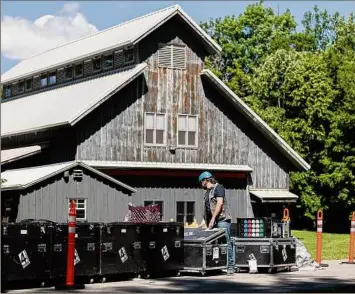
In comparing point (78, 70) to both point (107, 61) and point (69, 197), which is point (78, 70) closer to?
point (107, 61)

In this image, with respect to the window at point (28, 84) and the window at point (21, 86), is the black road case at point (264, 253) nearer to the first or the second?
the window at point (28, 84)

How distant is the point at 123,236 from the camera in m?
17.7

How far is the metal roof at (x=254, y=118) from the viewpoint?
4106cm

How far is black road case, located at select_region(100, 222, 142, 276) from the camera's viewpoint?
1720 cm

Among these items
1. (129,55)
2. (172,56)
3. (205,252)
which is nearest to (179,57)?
(172,56)

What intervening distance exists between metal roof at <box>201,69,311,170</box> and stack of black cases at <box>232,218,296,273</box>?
68.3 feet

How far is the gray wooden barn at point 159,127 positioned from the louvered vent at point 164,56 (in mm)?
46

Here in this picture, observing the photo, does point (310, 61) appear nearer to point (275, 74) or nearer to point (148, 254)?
point (275, 74)

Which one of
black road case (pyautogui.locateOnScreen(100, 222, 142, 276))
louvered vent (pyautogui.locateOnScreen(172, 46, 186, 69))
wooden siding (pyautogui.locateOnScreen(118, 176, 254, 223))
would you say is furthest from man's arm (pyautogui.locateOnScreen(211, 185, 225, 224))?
louvered vent (pyautogui.locateOnScreen(172, 46, 186, 69))

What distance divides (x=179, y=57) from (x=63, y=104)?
580 cm

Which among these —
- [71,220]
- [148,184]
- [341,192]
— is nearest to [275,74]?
[341,192]

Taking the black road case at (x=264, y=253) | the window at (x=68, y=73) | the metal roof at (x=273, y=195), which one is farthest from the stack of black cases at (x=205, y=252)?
the window at (x=68, y=73)

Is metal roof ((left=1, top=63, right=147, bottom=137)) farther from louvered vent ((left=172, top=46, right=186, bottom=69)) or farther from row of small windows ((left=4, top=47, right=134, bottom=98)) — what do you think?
louvered vent ((left=172, top=46, right=186, bottom=69))

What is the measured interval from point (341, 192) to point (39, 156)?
2533cm
